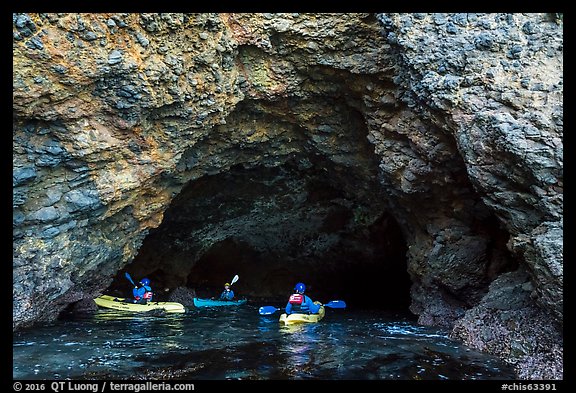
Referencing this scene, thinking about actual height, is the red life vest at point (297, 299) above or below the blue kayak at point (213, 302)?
above

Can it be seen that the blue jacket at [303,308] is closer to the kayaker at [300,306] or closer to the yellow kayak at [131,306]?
the kayaker at [300,306]

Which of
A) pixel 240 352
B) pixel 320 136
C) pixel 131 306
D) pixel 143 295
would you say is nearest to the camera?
pixel 240 352

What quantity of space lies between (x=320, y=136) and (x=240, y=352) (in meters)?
6.94

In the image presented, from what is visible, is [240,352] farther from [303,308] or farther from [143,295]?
[143,295]

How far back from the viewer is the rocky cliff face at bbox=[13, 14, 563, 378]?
982 centimetres

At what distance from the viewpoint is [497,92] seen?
10125mm

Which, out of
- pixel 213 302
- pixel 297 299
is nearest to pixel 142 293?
pixel 213 302

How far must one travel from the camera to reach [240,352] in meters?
9.84

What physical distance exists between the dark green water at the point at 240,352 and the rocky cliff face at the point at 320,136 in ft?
3.08

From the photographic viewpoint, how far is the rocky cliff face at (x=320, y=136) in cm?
982

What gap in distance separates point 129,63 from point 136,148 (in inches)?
85.7

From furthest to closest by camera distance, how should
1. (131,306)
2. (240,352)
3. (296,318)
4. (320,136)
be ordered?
(131,306)
(320,136)
(296,318)
(240,352)

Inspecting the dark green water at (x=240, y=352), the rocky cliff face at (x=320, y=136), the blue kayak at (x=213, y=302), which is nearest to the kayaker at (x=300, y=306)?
the dark green water at (x=240, y=352)

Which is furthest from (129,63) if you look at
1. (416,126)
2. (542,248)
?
(542,248)
